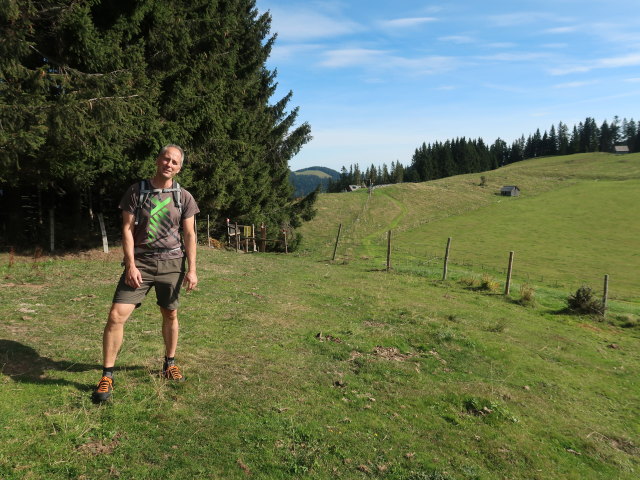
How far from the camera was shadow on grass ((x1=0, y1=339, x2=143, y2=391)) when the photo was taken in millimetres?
4309

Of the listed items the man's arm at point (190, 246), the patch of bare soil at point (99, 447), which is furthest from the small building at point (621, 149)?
the patch of bare soil at point (99, 447)

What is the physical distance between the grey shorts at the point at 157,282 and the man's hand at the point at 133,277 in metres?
0.08

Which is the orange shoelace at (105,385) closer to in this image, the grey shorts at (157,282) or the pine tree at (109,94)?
the grey shorts at (157,282)

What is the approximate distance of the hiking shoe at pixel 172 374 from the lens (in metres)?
4.65

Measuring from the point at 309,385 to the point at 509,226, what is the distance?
186 ft

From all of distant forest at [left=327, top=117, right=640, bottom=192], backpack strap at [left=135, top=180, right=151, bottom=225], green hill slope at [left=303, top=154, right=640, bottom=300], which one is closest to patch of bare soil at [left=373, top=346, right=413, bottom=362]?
backpack strap at [left=135, top=180, right=151, bottom=225]

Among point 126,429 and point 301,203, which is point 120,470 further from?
point 301,203

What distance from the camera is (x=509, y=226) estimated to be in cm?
5538

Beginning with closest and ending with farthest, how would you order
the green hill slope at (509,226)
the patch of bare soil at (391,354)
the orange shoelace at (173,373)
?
the orange shoelace at (173,373) < the patch of bare soil at (391,354) < the green hill slope at (509,226)

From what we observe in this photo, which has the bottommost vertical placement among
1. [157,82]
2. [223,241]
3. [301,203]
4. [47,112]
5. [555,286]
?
[555,286]

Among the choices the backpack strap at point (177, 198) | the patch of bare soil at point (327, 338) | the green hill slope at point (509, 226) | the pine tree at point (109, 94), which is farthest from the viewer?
the green hill slope at point (509, 226)

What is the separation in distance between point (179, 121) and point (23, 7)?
5.63m

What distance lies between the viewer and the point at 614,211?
62.8m

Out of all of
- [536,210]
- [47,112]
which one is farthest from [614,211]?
[47,112]
